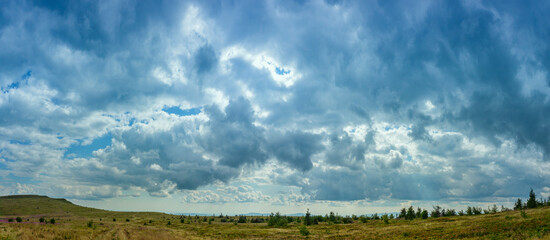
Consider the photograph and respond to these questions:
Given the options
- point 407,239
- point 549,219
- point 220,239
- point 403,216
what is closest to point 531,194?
point 403,216

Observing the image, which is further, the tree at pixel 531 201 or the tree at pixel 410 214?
the tree at pixel 410 214

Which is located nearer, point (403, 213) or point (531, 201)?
point (531, 201)

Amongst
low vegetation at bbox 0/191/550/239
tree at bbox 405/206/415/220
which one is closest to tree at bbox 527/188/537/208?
low vegetation at bbox 0/191/550/239

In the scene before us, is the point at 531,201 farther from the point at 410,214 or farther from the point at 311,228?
the point at 311,228

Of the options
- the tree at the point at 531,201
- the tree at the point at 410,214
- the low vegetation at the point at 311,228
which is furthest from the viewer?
the tree at the point at 410,214

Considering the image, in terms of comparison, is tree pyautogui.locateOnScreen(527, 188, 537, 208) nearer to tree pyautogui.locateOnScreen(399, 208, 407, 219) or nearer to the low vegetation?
the low vegetation

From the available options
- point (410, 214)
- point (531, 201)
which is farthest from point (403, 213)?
point (531, 201)

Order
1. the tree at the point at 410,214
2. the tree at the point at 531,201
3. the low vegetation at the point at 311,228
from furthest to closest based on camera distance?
the tree at the point at 410,214
the tree at the point at 531,201
the low vegetation at the point at 311,228

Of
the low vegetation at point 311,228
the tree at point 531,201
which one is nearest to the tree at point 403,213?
the low vegetation at point 311,228

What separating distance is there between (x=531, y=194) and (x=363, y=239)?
4569 inches

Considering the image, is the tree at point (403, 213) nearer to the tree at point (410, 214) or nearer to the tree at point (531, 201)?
the tree at point (410, 214)

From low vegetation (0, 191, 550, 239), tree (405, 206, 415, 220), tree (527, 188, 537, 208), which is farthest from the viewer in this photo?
tree (405, 206, 415, 220)

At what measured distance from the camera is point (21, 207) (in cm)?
19812

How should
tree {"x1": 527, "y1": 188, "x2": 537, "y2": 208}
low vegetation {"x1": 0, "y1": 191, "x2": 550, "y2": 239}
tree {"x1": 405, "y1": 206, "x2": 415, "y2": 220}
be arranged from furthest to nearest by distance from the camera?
1. tree {"x1": 405, "y1": 206, "x2": 415, "y2": 220}
2. tree {"x1": 527, "y1": 188, "x2": 537, "y2": 208}
3. low vegetation {"x1": 0, "y1": 191, "x2": 550, "y2": 239}
